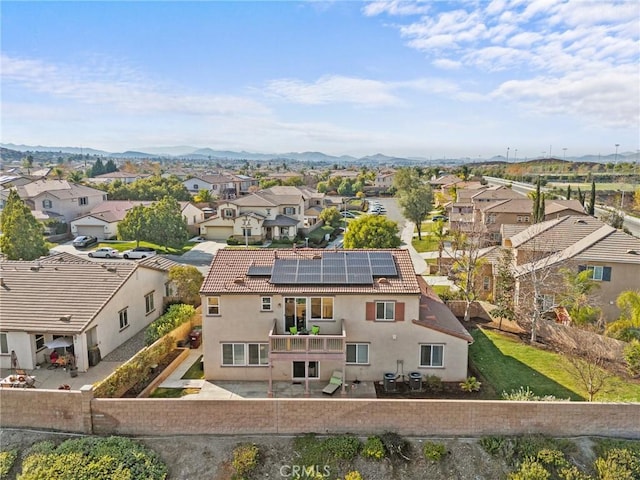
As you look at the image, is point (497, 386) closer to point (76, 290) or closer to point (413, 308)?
point (413, 308)

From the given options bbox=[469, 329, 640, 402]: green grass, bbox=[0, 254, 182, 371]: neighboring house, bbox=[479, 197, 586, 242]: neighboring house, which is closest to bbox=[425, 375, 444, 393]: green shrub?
bbox=[469, 329, 640, 402]: green grass

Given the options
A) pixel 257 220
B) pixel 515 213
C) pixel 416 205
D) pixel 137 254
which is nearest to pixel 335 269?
pixel 137 254

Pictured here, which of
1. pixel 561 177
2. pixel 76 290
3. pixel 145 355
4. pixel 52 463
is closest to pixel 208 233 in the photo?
pixel 76 290

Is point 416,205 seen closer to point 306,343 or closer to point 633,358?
point 633,358

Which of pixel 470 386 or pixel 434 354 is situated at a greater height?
pixel 434 354

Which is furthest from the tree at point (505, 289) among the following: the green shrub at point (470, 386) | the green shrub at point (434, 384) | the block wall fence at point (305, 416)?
the block wall fence at point (305, 416)

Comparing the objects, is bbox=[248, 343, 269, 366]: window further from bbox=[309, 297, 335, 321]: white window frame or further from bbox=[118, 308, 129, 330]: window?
bbox=[118, 308, 129, 330]: window
